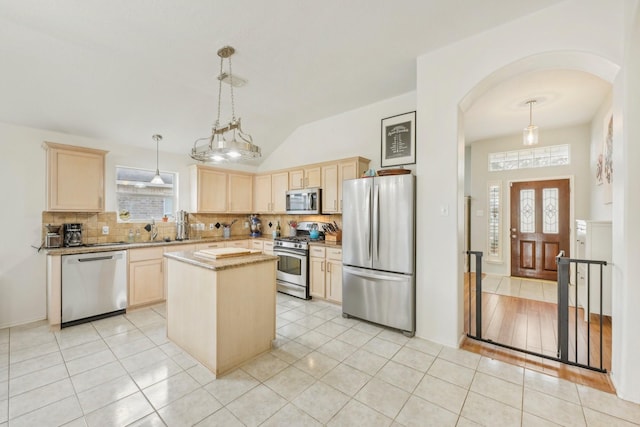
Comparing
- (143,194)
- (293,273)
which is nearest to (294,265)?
(293,273)

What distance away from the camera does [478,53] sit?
2.70 meters

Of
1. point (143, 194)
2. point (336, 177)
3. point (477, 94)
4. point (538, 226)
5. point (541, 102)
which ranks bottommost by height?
point (538, 226)

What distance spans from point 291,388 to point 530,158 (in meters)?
6.24

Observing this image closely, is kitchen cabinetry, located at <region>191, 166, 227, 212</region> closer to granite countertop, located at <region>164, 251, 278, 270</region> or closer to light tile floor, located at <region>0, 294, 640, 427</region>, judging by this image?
granite countertop, located at <region>164, 251, 278, 270</region>

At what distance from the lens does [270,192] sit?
545 cm

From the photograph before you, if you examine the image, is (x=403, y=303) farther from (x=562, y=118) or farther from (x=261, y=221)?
(x=562, y=118)

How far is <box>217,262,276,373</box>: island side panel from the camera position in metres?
2.38

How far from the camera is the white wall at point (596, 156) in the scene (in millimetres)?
3781

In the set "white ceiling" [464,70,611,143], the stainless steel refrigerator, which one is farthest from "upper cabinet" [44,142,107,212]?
"white ceiling" [464,70,611,143]

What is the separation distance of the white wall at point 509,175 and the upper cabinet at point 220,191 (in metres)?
5.04

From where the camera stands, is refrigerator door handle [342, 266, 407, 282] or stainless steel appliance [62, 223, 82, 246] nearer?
refrigerator door handle [342, 266, 407, 282]

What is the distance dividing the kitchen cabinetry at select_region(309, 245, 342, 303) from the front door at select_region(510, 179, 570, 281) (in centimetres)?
429

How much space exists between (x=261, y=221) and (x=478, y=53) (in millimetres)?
4688

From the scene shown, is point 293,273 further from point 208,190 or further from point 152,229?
point 152,229
